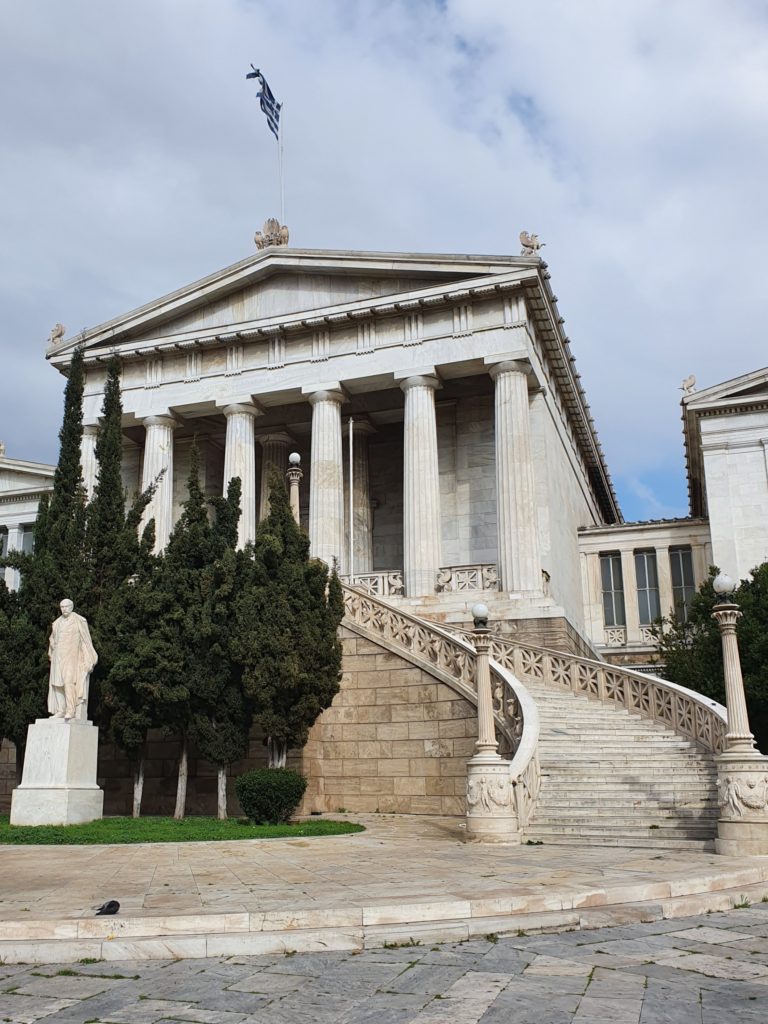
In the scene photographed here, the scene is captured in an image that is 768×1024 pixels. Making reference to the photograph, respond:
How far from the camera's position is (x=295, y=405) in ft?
130

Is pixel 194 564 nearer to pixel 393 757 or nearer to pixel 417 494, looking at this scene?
pixel 393 757

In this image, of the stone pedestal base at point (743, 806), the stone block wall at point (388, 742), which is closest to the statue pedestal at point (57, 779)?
the stone block wall at point (388, 742)

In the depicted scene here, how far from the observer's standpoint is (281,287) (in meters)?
37.4

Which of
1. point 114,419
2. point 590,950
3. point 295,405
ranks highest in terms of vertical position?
point 295,405

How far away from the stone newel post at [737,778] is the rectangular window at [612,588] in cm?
2592

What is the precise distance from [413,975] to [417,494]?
85.8 ft

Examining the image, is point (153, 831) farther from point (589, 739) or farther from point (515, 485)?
point (515, 485)

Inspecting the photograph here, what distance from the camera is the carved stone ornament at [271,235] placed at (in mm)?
38219

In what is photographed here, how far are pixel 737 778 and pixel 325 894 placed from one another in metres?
7.53

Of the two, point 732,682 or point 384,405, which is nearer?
point 732,682

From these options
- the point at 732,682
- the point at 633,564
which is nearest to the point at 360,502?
the point at 633,564

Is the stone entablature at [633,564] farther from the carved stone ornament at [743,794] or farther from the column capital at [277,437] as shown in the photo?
the carved stone ornament at [743,794]

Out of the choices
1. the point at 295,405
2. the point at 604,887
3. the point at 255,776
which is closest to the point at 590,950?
the point at 604,887

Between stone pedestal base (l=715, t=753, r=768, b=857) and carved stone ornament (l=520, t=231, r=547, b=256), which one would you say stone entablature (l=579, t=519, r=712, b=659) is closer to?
carved stone ornament (l=520, t=231, r=547, b=256)
